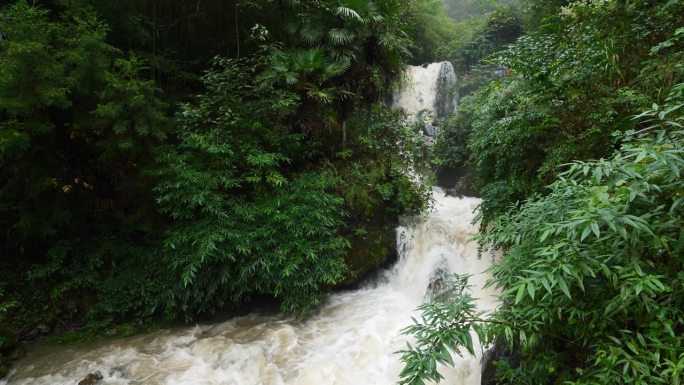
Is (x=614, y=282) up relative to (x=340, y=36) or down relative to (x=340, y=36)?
down

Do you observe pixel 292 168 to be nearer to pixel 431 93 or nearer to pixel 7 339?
pixel 7 339

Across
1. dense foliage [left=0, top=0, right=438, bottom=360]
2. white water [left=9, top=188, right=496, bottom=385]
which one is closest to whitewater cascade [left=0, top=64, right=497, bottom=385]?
white water [left=9, top=188, right=496, bottom=385]

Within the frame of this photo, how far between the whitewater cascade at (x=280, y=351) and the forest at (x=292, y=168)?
37cm

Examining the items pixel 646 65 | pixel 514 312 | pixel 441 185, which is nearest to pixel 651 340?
pixel 514 312

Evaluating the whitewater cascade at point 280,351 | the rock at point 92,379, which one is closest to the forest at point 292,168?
the whitewater cascade at point 280,351

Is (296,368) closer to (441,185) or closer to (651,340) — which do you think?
(651,340)

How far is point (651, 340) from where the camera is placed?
6.38 feet

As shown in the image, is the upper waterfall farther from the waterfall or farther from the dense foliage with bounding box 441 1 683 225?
the dense foliage with bounding box 441 1 683 225

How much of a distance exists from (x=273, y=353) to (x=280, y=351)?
109 millimetres

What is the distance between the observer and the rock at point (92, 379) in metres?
4.53

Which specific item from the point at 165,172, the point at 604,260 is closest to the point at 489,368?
the point at 604,260

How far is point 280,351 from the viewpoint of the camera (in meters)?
Answer: 5.22

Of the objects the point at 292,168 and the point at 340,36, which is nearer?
the point at 340,36

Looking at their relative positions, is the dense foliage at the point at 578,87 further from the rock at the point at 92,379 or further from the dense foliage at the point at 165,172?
the rock at the point at 92,379
